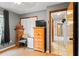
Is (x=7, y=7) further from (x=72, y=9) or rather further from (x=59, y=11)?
(x=72, y=9)

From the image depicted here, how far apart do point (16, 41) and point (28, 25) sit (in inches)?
12.8

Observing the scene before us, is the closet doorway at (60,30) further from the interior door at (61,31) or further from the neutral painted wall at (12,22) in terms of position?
the neutral painted wall at (12,22)

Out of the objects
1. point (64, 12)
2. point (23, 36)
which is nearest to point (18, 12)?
point (23, 36)

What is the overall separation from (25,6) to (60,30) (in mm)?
732

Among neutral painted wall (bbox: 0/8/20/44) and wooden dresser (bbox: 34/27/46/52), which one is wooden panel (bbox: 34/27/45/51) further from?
neutral painted wall (bbox: 0/8/20/44)

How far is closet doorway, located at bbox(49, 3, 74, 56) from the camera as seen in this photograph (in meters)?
1.74

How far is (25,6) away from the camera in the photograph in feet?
5.62

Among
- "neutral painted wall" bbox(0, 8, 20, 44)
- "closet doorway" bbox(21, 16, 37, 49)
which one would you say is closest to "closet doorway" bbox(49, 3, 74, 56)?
"closet doorway" bbox(21, 16, 37, 49)

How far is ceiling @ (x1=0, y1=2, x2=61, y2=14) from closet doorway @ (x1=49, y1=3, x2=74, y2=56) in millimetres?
174

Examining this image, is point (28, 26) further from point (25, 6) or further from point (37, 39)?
point (37, 39)

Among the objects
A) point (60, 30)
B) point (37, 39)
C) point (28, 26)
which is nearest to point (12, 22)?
point (28, 26)

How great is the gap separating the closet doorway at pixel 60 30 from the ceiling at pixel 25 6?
0.57ft

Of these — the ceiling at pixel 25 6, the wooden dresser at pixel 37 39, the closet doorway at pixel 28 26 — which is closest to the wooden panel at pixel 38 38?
the wooden dresser at pixel 37 39

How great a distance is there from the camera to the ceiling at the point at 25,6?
5.43 ft
